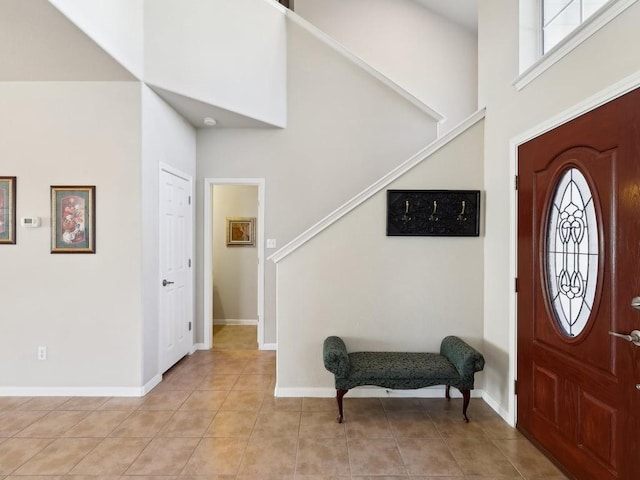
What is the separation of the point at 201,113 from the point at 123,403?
2908 mm

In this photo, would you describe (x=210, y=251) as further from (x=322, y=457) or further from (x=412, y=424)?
(x=412, y=424)

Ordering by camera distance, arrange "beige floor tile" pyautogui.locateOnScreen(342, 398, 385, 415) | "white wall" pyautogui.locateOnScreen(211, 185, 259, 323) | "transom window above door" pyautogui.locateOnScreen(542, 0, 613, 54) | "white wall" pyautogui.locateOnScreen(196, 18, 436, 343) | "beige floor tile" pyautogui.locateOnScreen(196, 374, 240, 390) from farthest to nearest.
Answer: "white wall" pyautogui.locateOnScreen(211, 185, 259, 323) < "white wall" pyautogui.locateOnScreen(196, 18, 436, 343) < "beige floor tile" pyautogui.locateOnScreen(196, 374, 240, 390) < "beige floor tile" pyautogui.locateOnScreen(342, 398, 385, 415) < "transom window above door" pyautogui.locateOnScreen(542, 0, 613, 54)

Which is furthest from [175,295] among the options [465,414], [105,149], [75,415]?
[465,414]

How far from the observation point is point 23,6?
7.22 feet

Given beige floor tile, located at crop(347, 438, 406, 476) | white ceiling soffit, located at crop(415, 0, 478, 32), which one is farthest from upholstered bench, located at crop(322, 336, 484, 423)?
white ceiling soffit, located at crop(415, 0, 478, 32)

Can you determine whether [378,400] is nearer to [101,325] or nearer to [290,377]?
[290,377]

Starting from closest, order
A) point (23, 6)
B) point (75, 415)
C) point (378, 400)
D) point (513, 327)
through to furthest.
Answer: point (23, 6)
point (513, 327)
point (75, 415)
point (378, 400)

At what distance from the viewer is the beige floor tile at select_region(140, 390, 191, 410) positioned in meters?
2.89

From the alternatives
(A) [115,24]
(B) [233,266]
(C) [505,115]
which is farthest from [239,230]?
(C) [505,115]

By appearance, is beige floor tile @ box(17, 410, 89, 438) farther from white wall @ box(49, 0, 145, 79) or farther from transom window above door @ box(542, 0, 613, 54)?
transom window above door @ box(542, 0, 613, 54)

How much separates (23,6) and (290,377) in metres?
3.25

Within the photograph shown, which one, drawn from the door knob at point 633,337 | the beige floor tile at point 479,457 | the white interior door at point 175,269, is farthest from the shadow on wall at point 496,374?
the white interior door at point 175,269

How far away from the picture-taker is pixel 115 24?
2.71 metres

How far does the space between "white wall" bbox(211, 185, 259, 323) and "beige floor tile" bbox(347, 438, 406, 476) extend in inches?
140
